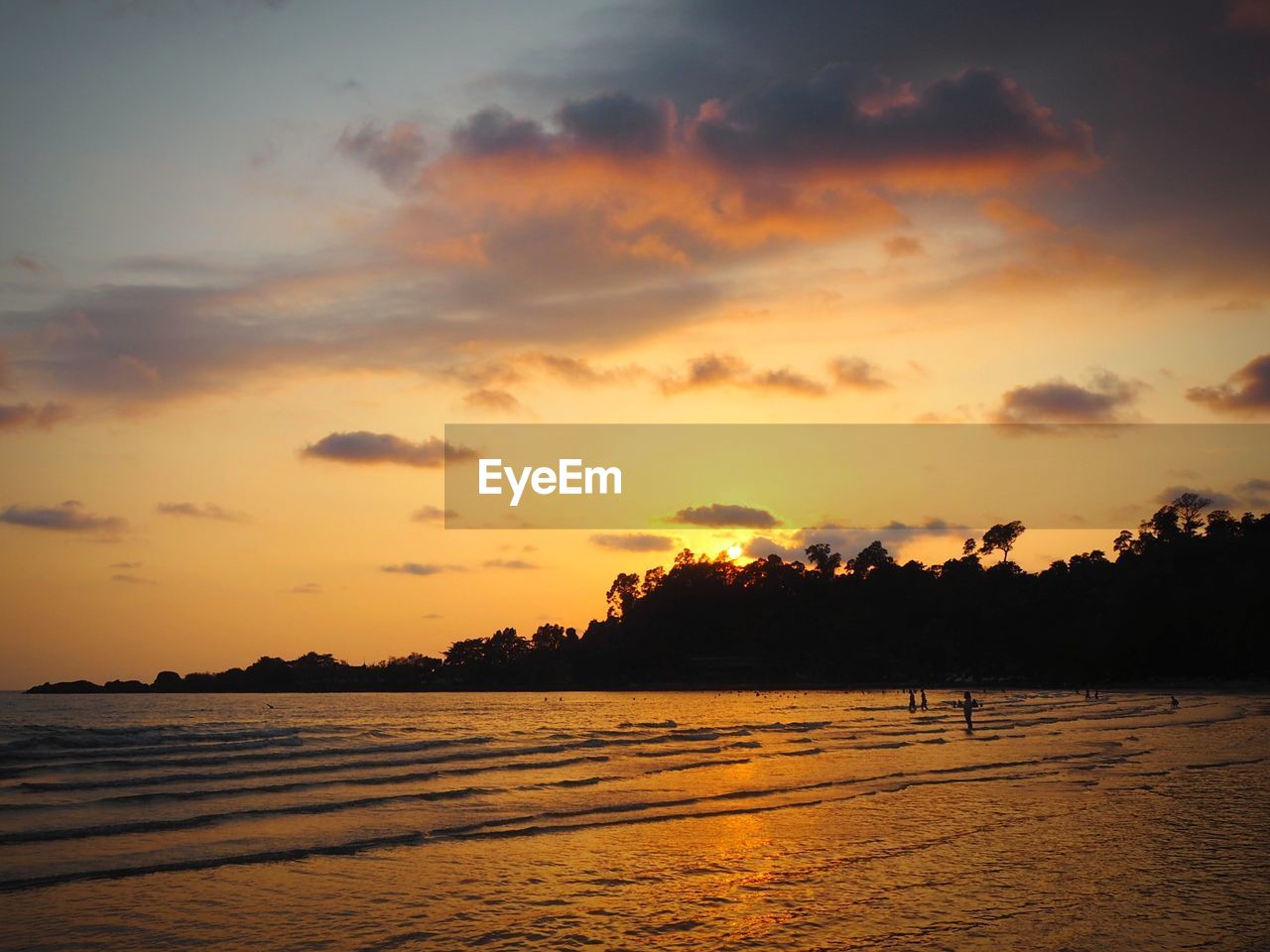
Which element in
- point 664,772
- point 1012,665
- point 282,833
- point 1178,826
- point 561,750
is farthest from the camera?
point 1012,665

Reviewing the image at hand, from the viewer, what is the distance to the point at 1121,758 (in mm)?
35969

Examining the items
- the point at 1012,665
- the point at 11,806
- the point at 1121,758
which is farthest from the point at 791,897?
the point at 1012,665

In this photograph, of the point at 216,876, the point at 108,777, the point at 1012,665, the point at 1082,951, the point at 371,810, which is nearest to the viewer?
the point at 1082,951

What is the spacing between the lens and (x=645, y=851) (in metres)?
19.8

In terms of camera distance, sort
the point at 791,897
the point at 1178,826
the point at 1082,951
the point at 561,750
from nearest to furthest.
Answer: the point at 1082,951, the point at 791,897, the point at 1178,826, the point at 561,750

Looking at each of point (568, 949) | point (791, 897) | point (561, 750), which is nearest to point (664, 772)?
point (561, 750)

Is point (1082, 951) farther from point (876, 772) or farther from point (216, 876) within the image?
point (876, 772)

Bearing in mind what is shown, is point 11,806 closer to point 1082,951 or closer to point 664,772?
point 664,772

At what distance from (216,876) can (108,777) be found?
1923 cm

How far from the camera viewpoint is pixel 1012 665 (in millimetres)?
193625

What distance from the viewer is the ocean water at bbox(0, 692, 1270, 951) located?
45.3ft

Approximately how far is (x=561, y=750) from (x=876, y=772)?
1695 centimetres

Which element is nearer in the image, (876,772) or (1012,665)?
(876,772)

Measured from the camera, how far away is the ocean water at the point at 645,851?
1381 cm
